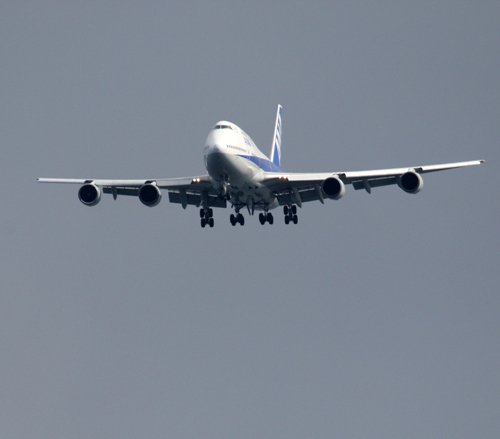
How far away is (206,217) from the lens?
65.4 metres

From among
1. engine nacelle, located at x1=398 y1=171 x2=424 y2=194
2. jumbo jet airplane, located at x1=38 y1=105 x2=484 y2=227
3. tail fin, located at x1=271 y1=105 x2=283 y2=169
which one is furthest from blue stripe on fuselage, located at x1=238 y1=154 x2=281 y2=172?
tail fin, located at x1=271 y1=105 x2=283 y2=169

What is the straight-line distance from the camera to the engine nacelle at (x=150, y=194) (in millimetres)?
61312

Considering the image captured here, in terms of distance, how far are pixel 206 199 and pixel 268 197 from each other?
4034mm

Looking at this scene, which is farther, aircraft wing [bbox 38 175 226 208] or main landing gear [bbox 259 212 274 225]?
main landing gear [bbox 259 212 274 225]

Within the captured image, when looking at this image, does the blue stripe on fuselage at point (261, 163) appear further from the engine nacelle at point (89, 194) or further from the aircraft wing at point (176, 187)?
the engine nacelle at point (89, 194)

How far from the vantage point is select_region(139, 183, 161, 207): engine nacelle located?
201 feet

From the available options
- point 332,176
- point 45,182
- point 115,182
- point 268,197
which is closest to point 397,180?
point 332,176

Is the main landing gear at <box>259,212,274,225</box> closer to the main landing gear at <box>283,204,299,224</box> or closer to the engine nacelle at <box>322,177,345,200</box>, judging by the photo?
the main landing gear at <box>283,204,299,224</box>

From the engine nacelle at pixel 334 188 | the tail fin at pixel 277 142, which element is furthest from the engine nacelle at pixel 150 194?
the tail fin at pixel 277 142

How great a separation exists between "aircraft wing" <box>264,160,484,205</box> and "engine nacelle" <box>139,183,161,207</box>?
21.6 ft

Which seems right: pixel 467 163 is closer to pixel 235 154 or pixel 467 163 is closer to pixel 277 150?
pixel 235 154

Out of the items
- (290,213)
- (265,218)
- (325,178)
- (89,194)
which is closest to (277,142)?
(290,213)

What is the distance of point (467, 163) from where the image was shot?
195ft

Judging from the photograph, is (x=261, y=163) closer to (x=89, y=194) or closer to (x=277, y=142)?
(x=89, y=194)
